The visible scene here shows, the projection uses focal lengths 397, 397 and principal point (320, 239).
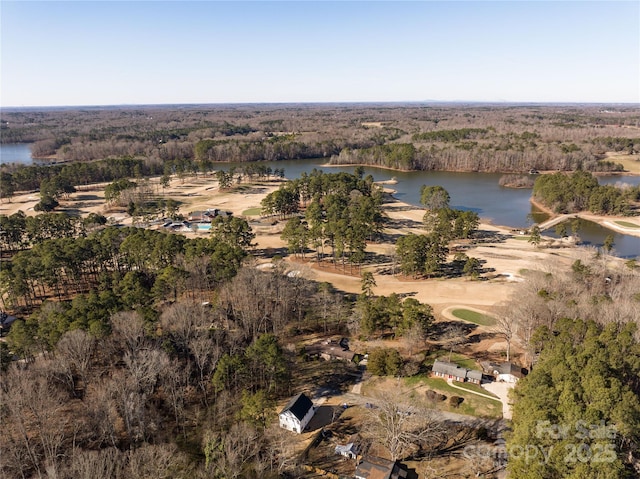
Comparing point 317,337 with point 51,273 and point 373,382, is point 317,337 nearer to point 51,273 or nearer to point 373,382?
point 373,382

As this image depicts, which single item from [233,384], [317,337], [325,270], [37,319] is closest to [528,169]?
[325,270]

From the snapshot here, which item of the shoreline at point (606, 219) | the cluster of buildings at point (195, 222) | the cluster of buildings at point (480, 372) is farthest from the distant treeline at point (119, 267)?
the shoreline at point (606, 219)

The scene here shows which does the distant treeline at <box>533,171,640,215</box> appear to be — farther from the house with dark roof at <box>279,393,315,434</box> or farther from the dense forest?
the house with dark roof at <box>279,393,315,434</box>

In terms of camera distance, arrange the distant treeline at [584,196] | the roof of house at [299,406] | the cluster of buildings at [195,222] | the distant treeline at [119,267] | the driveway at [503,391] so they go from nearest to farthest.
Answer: the roof of house at [299,406] < the driveway at [503,391] < the distant treeline at [119,267] < the cluster of buildings at [195,222] < the distant treeline at [584,196]

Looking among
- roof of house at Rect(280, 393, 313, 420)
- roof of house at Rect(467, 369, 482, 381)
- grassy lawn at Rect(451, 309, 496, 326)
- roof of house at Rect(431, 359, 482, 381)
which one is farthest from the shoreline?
roof of house at Rect(280, 393, 313, 420)

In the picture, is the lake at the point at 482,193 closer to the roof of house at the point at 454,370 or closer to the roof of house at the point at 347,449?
the roof of house at the point at 454,370

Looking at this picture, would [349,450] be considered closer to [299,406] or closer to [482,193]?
[299,406]
